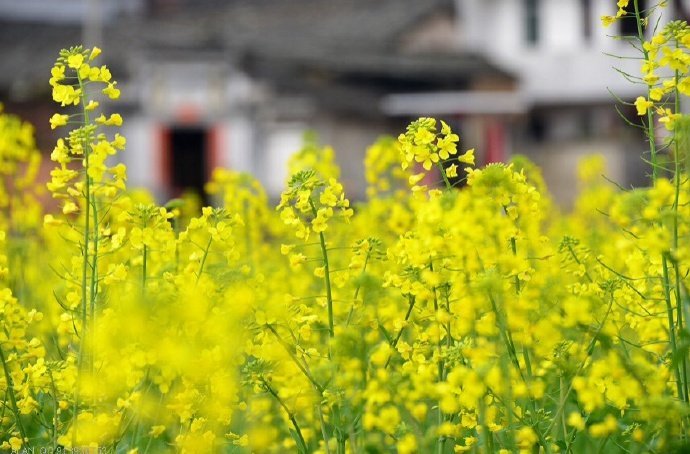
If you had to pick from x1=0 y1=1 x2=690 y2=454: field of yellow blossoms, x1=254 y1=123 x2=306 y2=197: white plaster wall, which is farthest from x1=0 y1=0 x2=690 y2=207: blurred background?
x1=0 y1=1 x2=690 y2=454: field of yellow blossoms

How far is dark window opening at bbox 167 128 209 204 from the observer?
742 inches

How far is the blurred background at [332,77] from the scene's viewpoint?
1781cm

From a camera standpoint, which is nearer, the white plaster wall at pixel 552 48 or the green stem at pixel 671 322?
the green stem at pixel 671 322

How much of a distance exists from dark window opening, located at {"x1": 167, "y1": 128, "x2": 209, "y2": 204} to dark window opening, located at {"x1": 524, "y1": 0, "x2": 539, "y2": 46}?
247 inches

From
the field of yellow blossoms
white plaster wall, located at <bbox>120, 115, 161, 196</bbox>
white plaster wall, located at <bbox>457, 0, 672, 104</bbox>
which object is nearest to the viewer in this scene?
the field of yellow blossoms

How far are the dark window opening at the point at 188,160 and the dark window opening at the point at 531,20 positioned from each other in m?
6.26

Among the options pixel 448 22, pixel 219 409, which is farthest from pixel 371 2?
pixel 219 409

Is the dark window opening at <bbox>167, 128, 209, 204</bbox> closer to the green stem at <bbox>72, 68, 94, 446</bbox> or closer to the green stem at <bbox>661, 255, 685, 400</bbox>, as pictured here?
the green stem at <bbox>72, 68, 94, 446</bbox>

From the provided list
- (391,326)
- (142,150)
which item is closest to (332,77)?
(142,150)

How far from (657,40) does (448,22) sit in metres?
19.7

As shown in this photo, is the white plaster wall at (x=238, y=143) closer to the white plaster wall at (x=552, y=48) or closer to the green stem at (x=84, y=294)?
the white plaster wall at (x=552, y=48)

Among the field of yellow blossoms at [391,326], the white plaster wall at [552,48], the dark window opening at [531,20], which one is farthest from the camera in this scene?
the dark window opening at [531,20]

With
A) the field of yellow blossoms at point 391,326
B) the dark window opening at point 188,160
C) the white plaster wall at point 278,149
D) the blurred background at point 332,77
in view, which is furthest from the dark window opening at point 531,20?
the field of yellow blossoms at point 391,326

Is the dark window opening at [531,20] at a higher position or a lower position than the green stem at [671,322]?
higher
